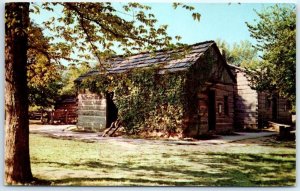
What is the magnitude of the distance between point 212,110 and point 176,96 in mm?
422

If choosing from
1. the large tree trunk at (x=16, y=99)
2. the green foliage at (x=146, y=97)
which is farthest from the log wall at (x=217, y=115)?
the large tree trunk at (x=16, y=99)

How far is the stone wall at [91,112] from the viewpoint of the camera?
397 cm

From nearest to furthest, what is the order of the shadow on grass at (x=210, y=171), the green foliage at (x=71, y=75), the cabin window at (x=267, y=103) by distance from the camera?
the shadow on grass at (x=210, y=171) < the cabin window at (x=267, y=103) < the green foliage at (x=71, y=75)

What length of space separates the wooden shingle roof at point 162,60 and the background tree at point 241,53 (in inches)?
5.4

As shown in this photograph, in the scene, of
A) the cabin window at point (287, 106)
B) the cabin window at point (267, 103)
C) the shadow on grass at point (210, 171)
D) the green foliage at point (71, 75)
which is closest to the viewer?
the shadow on grass at point (210, 171)

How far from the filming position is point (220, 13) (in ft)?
12.3

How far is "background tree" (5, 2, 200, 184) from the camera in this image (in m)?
3.62

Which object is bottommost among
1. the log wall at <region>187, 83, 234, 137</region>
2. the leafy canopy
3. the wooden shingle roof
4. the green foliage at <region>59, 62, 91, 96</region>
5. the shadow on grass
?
the shadow on grass

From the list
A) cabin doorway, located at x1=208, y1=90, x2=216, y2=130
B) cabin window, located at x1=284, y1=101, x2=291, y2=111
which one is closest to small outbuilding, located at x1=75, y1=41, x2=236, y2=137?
cabin doorway, located at x1=208, y1=90, x2=216, y2=130

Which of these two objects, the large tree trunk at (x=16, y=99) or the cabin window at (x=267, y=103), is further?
the cabin window at (x=267, y=103)

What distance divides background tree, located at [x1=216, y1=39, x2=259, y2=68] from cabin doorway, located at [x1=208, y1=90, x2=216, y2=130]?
389mm

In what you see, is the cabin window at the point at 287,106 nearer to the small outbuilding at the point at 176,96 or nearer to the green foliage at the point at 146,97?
the small outbuilding at the point at 176,96

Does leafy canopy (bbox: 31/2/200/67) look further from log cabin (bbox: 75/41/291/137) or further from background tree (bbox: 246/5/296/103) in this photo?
background tree (bbox: 246/5/296/103)

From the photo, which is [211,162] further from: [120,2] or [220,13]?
[120,2]
